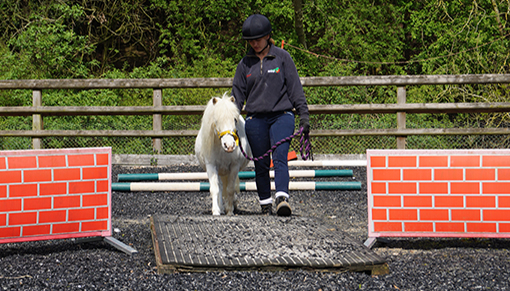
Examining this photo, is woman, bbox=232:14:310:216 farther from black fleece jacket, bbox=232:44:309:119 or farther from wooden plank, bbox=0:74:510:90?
wooden plank, bbox=0:74:510:90

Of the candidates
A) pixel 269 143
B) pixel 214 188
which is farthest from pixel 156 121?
pixel 269 143

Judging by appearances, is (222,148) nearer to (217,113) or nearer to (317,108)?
(217,113)

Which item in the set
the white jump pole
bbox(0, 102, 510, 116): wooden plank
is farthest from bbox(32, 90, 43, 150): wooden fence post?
the white jump pole

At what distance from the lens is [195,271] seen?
2916 mm

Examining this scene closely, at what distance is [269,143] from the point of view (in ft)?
15.1

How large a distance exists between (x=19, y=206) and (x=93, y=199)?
48cm

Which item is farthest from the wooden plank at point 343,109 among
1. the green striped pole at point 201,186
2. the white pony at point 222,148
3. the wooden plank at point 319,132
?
the white pony at point 222,148

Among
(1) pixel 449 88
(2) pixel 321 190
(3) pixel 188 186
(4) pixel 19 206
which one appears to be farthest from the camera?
(1) pixel 449 88

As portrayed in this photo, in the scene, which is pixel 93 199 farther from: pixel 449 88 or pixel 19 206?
pixel 449 88

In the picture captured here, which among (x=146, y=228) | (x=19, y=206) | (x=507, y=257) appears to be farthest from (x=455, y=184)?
(x=19, y=206)

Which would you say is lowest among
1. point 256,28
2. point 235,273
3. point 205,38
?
point 235,273

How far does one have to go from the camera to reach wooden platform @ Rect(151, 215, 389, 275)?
116 inches

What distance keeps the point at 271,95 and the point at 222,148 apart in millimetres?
659

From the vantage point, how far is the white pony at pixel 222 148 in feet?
13.7
